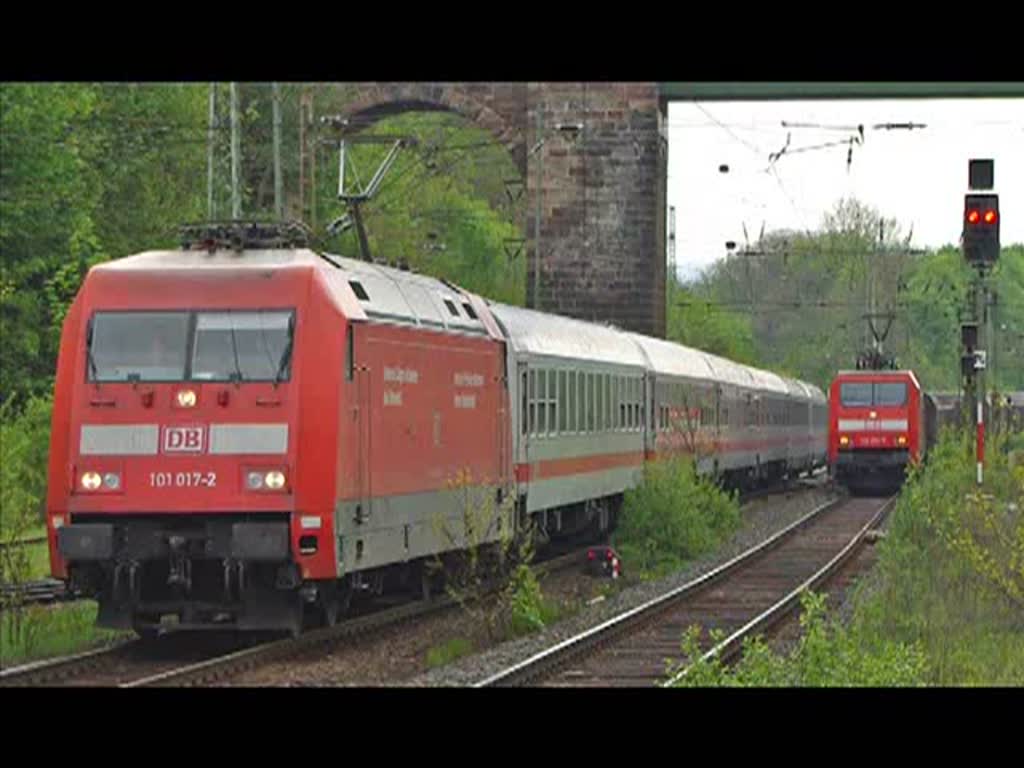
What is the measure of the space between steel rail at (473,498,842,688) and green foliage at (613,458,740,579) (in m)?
0.79

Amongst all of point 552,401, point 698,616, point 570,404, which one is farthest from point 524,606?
point 570,404

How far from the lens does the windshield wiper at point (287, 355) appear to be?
54.1 ft

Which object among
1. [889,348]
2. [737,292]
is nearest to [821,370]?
[737,292]

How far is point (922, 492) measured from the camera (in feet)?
87.9

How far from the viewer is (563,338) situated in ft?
87.7

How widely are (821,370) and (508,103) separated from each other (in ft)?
77.0

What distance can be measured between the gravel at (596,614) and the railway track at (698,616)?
295 mm

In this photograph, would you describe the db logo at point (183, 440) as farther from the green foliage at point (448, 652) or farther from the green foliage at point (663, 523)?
the green foliage at point (663, 523)

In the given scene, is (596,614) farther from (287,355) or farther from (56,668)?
(56,668)

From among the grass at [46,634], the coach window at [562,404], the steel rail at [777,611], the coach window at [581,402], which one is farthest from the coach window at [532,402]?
the grass at [46,634]

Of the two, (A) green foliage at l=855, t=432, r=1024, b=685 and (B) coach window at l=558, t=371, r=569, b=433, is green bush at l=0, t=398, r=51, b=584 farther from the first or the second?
(B) coach window at l=558, t=371, r=569, b=433

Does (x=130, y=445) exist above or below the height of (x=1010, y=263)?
below
